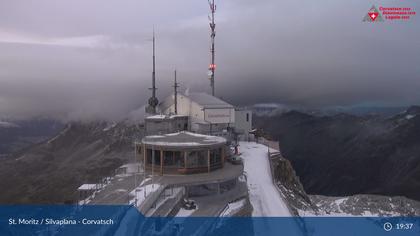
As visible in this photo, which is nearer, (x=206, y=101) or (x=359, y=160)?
(x=206, y=101)

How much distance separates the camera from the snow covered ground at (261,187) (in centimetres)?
2350

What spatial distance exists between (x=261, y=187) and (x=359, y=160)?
14959cm

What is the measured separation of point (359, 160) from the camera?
16312 centimetres

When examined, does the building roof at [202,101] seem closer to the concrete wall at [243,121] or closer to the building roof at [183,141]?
the concrete wall at [243,121]

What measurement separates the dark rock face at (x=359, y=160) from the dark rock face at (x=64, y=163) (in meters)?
48.8

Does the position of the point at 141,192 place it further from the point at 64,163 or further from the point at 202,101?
the point at 64,163

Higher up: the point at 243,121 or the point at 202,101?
the point at 202,101

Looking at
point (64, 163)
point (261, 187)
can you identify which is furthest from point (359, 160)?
point (261, 187)

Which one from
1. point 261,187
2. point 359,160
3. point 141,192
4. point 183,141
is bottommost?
point 359,160

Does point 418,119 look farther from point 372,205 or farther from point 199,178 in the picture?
point 199,178

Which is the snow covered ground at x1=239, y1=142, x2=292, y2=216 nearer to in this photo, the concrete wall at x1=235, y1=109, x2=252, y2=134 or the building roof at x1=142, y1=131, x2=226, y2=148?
the building roof at x1=142, y1=131, x2=226, y2=148

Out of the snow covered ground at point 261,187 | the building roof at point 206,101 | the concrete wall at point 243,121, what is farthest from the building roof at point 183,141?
the concrete wall at point 243,121

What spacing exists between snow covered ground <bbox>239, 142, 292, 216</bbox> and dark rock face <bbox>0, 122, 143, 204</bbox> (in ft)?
38.3

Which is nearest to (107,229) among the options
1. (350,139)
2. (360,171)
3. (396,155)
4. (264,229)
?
(264,229)
